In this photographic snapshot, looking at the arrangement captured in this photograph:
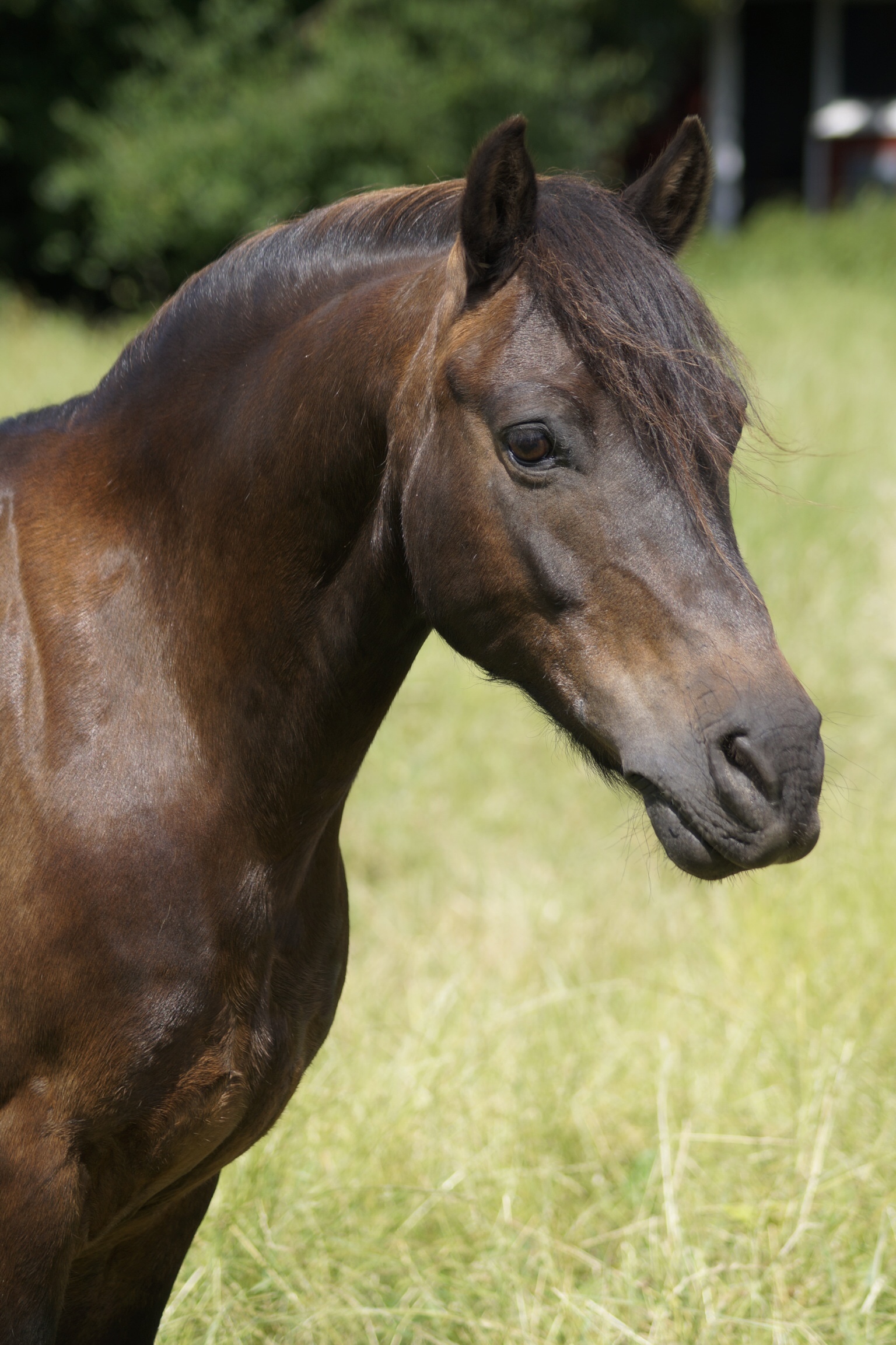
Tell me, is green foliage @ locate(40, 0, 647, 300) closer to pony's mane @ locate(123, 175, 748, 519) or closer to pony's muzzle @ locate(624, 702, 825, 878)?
pony's mane @ locate(123, 175, 748, 519)

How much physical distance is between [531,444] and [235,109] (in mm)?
14425

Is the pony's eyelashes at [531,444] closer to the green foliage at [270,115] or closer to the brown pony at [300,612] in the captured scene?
the brown pony at [300,612]

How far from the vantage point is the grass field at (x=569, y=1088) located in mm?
2494

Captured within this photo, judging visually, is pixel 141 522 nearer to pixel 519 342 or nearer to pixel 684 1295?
pixel 519 342

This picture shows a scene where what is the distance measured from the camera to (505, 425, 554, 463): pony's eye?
1.52 meters

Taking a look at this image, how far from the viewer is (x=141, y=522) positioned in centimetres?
184

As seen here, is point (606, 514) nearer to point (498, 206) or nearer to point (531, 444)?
point (531, 444)

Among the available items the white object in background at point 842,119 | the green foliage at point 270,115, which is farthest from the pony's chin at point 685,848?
the white object in background at point 842,119

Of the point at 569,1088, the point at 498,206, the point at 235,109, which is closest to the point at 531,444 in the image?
the point at 498,206

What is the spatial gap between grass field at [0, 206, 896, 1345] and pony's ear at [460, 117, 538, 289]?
52 centimetres

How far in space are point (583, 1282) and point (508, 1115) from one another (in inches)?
22.1

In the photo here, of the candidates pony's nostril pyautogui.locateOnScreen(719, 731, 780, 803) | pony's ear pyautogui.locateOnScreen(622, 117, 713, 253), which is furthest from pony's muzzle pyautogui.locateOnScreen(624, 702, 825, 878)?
pony's ear pyautogui.locateOnScreen(622, 117, 713, 253)

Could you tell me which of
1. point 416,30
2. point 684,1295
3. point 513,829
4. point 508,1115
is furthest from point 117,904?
point 416,30

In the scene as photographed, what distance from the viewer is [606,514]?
1.51 meters
